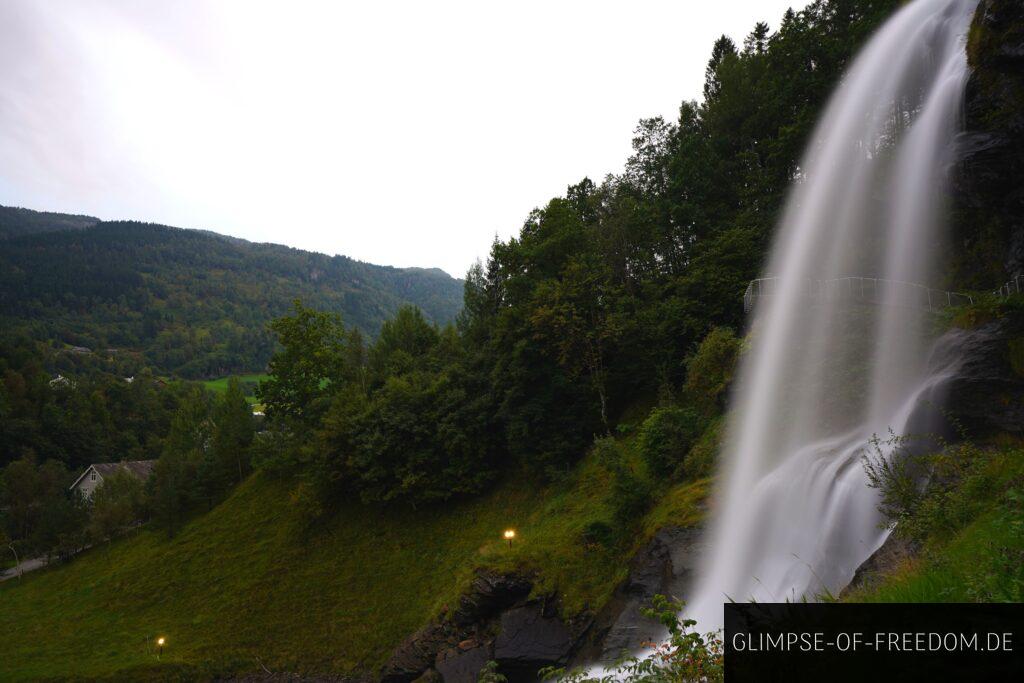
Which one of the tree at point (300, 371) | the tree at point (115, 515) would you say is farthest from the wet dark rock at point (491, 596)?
the tree at point (115, 515)

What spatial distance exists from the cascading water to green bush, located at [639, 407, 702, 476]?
1638 millimetres

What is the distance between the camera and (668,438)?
1758 centimetres

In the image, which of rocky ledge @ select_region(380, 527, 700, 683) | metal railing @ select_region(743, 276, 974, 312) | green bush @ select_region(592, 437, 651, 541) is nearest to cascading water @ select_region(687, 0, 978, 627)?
metal railing @ select_region(743, 276, 974, 312)

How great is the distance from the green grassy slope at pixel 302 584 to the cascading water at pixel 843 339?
255 cm

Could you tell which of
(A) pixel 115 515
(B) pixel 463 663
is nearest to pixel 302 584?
(B) pixel 463 663

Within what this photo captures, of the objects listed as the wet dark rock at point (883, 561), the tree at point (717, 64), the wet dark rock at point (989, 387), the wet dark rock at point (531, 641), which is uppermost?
the tree at point (717, 64)

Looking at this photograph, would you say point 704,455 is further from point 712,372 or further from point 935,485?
point 935,485

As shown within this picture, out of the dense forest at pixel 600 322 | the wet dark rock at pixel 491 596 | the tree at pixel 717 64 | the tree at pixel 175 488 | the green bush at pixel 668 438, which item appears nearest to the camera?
the wet dark rock at pixel 491 596

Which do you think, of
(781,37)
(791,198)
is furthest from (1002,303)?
(781,37)

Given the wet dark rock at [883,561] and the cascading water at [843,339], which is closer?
the wet dark rock at [883,561]

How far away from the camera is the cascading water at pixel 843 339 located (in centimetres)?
1139

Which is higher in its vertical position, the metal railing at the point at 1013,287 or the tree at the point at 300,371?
the metal railing at the point at 1013,287

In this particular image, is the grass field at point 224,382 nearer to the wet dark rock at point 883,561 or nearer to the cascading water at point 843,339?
the cascading water at point 843,339

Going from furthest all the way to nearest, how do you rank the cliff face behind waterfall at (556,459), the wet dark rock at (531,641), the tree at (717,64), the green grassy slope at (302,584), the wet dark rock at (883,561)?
1. the tree at (717,64)
2. the green grassy slope at (302,584)
3. the wet dark rock at (531,641)
4. the cliff face behind waterfall at (556,459)
5. the wet dark rock at (883,561)
